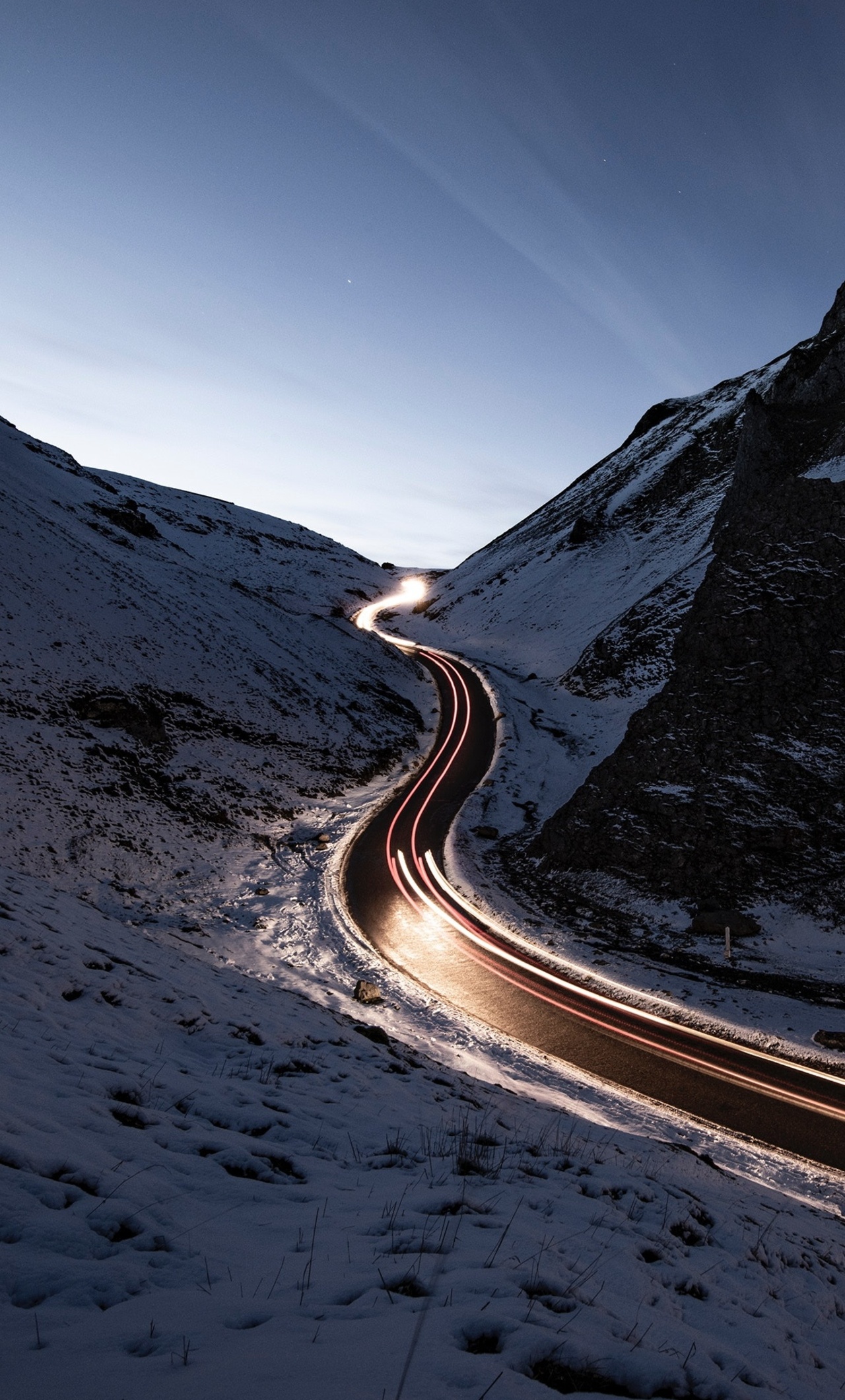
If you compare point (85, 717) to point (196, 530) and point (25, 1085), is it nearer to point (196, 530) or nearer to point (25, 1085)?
point (25, 1085)

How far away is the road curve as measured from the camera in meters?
11.8

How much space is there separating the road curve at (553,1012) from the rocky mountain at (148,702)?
594 cm

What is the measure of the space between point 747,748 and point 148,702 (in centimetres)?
2434

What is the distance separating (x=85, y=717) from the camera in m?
25.5

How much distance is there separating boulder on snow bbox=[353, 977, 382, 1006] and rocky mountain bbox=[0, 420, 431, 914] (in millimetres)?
6719

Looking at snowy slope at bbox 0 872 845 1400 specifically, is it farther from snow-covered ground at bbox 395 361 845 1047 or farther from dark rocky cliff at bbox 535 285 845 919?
dark rocky cliff at bbox 535 285 845 919

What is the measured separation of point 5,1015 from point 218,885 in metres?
15.0

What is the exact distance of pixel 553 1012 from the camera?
604 inches

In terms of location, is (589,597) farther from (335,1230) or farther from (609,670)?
(335,1230)

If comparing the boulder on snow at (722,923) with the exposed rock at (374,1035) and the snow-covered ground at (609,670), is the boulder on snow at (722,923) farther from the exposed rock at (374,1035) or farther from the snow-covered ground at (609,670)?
the exposed rock at (374,1035)

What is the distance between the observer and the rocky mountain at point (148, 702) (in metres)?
21.2

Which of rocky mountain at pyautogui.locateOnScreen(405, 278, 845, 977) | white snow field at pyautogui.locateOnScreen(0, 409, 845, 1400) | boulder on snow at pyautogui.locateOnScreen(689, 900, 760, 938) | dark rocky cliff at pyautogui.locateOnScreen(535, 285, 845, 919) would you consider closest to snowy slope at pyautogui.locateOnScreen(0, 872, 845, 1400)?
white snow field at pyautogui.locateOnScreen(0, 409, 845, 1400)

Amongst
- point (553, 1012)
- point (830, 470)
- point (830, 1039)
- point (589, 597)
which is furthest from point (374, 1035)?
point (589, 597)

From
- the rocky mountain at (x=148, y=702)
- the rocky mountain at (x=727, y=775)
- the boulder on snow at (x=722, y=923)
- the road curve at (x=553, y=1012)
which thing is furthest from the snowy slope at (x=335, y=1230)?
the rocky mountain at (x=148, y=702)
